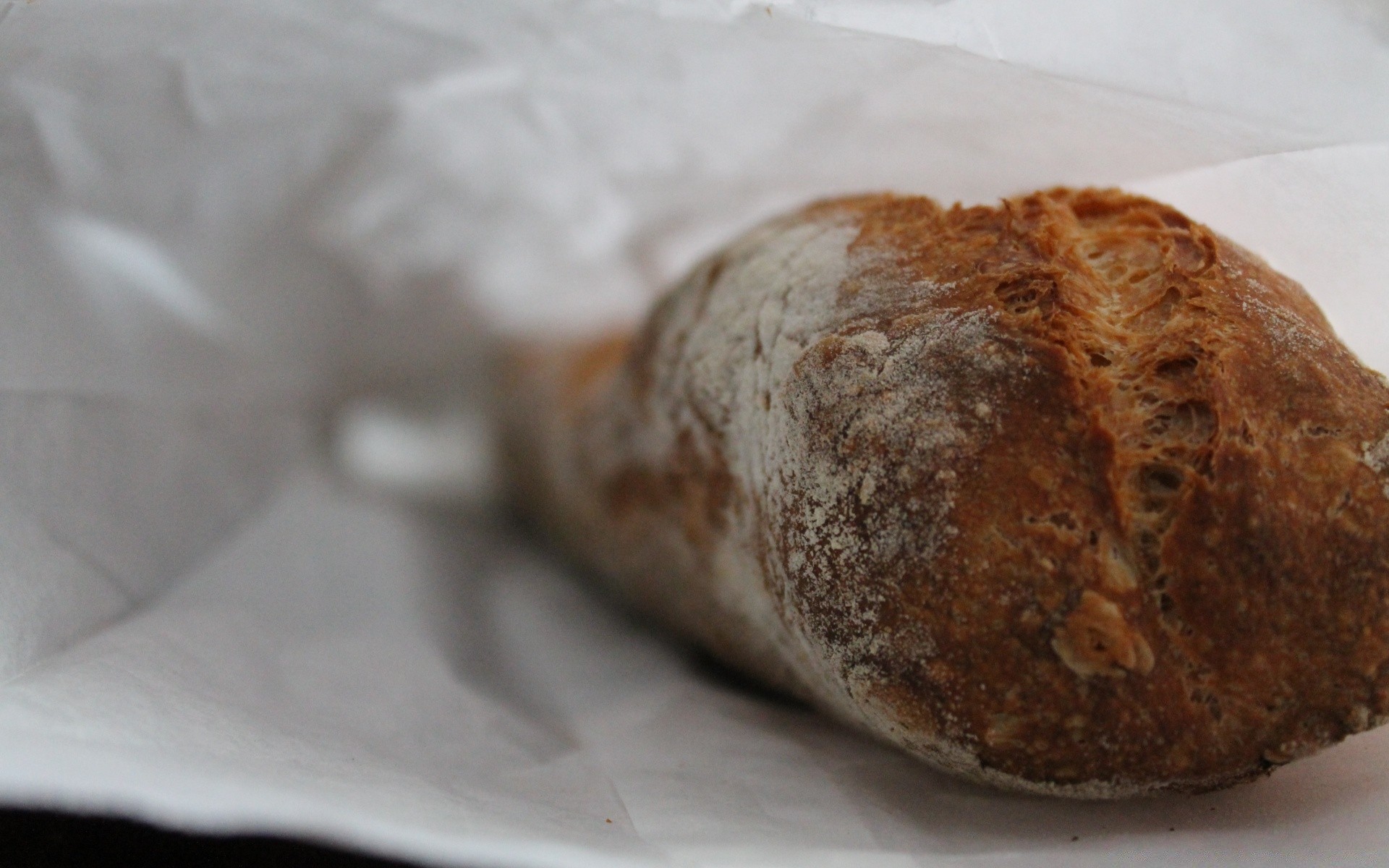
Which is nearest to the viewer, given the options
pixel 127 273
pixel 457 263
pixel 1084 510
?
pixel 1084 510

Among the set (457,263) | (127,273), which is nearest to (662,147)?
(457,263)

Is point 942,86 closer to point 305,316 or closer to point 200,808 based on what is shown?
point 200,808

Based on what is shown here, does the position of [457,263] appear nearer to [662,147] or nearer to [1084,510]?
[662,147]

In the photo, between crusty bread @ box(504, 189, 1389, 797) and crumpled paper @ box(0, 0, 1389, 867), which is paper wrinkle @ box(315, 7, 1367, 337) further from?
crusty bread @ box(504, 189, 1389, 797)

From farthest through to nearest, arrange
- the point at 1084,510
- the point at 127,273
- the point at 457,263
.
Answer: the point at 457,263 → the point at 127,273 → the point at 1084,510

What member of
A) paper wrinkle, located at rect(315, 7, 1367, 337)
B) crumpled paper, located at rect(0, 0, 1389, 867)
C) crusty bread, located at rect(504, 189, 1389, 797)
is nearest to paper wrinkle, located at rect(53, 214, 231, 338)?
crumpled paper, located at rect(0, 0, 1389, 867)
